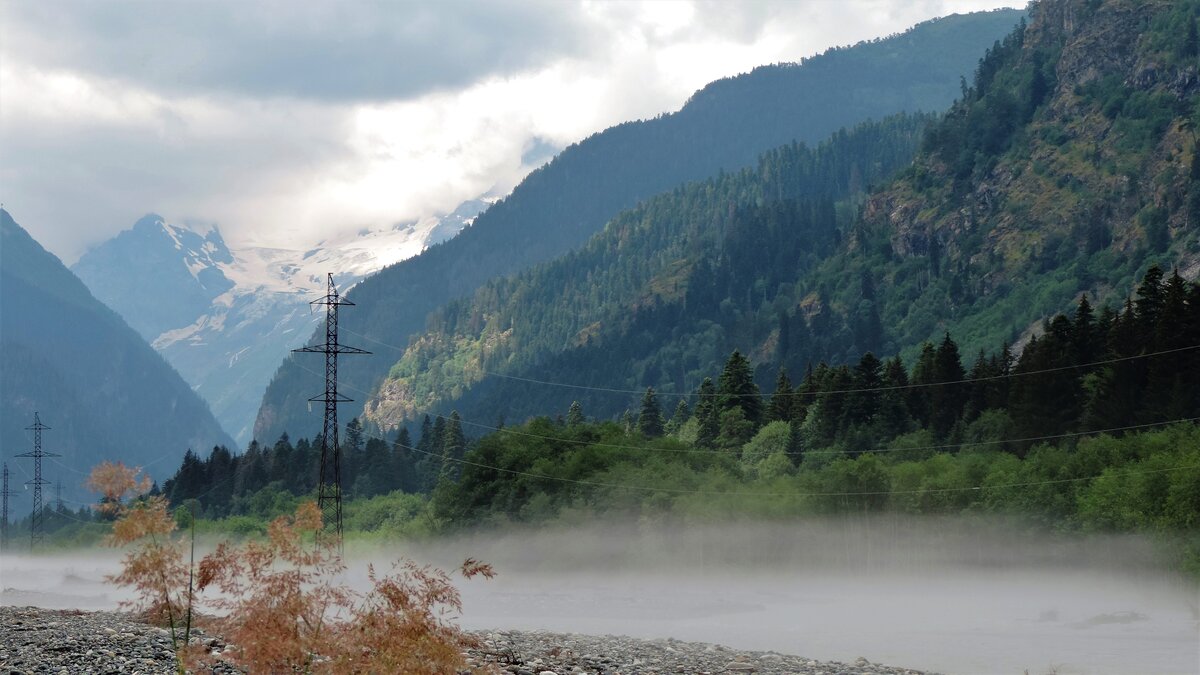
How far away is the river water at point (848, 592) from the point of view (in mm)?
87500

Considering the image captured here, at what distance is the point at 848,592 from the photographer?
443 feet

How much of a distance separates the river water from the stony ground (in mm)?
9655

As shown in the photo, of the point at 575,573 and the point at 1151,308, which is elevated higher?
the point at 1151,308

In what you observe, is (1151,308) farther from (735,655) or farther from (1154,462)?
(735,655)

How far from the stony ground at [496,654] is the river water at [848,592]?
9.66 meters

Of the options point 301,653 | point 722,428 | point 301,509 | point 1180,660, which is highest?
point 722,428

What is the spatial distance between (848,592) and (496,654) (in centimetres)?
8574

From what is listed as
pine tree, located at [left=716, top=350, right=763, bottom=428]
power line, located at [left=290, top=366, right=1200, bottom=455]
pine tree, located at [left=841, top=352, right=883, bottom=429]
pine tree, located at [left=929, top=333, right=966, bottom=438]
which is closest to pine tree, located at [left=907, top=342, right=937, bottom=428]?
pine tree, located at [left=929, top=333, right=966, bottom=438]

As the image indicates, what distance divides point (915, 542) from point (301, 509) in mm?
118711

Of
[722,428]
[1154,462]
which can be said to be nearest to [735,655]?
[1154,462]

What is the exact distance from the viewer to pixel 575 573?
152 m

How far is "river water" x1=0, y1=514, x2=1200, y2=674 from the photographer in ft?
287

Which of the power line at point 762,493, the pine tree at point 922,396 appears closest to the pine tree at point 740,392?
the pine tree at point 922,396

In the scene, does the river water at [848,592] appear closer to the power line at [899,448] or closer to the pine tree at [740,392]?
the power line at [899,448]
